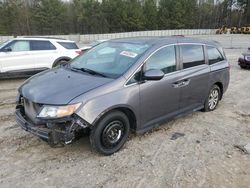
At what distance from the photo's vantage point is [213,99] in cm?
613

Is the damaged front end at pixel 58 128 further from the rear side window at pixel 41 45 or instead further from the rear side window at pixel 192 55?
the rear side window at pixel 41 45

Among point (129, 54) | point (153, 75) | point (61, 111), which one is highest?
point (129, 54)

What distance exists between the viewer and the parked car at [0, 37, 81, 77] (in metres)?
8.77

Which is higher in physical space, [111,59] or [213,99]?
[111,59]

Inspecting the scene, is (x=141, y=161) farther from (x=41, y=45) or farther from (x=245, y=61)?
(x=245, y=61)

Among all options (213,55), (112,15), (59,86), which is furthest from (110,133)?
(112,15)

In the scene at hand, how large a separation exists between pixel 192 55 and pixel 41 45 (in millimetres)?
5836

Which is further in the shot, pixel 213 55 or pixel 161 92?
pixel 213 55

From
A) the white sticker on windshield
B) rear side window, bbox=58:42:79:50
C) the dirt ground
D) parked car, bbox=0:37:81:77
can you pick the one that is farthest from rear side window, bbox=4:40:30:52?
the white sticker on windshield

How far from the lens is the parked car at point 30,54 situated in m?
8.77

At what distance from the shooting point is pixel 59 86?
388 cm

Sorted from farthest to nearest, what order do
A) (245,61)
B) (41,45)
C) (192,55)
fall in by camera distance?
(245,61) < (41,45) < (192,55)

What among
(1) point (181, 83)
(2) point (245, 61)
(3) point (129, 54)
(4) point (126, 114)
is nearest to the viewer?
(4) point (126, 114)

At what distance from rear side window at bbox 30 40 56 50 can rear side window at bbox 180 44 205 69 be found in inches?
222
